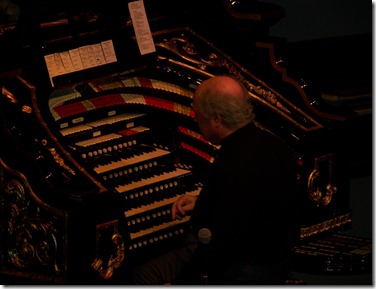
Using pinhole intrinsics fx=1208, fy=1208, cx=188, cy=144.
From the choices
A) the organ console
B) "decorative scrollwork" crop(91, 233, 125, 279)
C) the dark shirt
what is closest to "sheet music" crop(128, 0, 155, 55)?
the organ console

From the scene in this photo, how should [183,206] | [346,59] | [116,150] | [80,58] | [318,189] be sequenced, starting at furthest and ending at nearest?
1. [346,59]
2. [318,189]
3. [116,150]
4. [80,58]
5. [183,206]

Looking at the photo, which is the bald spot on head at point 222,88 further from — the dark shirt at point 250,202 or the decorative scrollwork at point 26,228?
the decorative scrollwork at point 26,228

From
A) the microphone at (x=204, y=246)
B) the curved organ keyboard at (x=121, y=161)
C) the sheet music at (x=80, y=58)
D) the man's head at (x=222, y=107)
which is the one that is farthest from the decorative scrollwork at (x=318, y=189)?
the microphone at (x=204, y=246)

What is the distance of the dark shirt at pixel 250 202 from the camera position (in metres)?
5.48

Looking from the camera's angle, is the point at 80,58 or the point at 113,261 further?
the point at 80,58

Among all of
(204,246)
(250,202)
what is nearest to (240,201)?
(250,202)

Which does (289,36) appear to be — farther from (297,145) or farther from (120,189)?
(120,189)

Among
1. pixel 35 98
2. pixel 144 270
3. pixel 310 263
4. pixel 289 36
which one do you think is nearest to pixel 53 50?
pixel 35 98

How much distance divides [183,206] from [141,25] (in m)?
1.35

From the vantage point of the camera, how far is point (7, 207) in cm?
627

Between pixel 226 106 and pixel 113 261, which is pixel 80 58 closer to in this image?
pixel 113 261

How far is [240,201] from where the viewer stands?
5.47 m

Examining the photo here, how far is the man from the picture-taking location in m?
5.49

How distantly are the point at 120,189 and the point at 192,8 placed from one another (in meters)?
1.24
